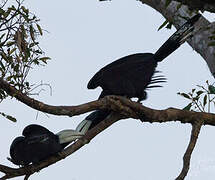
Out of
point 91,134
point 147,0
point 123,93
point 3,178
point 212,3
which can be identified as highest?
point 147,0

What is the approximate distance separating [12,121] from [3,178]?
40cm

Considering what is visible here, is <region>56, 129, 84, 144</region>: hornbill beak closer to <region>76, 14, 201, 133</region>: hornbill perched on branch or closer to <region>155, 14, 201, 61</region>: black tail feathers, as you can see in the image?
<region>76, 14, 201, 133</region>: hornbill perched on branch

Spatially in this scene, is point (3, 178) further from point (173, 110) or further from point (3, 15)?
point (3, 15)

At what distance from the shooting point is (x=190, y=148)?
1.77 m

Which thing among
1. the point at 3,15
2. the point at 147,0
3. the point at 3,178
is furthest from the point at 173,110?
the point at 147,0

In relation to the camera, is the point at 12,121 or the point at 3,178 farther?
the point at 12,121

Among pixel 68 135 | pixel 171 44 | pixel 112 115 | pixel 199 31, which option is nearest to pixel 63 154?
pixel 68 135

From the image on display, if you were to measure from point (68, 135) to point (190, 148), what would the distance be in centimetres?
41

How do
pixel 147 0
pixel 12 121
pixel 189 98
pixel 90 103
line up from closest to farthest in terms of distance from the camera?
pixel 90 103 → pixel 12 121 → pixel 189 98 → pixel 147 0

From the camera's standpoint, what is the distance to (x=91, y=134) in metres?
1.80

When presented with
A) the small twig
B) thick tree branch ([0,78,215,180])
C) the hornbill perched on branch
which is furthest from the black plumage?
the small twig

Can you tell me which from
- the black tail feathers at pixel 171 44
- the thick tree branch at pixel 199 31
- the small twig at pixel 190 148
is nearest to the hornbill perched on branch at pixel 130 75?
the black tail feathers at pixel 171 44

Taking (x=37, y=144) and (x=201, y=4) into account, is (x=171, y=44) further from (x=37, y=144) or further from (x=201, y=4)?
(x=37, y=144)

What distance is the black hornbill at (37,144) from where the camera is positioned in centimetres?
172
